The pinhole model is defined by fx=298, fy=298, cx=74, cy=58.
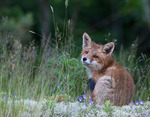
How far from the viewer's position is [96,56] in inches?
297

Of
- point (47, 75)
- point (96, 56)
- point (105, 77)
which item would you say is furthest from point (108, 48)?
point (47, 75)

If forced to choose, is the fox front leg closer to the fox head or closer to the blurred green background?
the fox head

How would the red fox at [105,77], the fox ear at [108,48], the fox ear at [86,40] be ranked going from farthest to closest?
the fox ear at [86,40], the fox ear at [108,48], the red fox at [105,77]

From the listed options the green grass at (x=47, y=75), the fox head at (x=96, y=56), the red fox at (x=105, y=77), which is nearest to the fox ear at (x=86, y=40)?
the red fox at (x=105, y=77)

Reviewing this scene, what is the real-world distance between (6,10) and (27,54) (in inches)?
475

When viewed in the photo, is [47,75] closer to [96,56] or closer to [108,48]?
[96,56]

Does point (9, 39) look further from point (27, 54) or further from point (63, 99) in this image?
point (63, 99)

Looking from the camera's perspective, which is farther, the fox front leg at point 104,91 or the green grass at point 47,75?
the fox front leg at point 104,91

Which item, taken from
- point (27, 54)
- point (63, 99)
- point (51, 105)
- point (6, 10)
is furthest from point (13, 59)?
point (6, 10)

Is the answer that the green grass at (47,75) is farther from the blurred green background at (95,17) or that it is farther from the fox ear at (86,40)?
the blurred green background at (95,17)

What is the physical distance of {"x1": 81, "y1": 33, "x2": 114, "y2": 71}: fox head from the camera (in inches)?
291

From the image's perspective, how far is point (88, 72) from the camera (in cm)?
766

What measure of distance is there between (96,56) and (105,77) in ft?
2.39

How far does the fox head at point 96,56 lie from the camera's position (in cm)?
738
